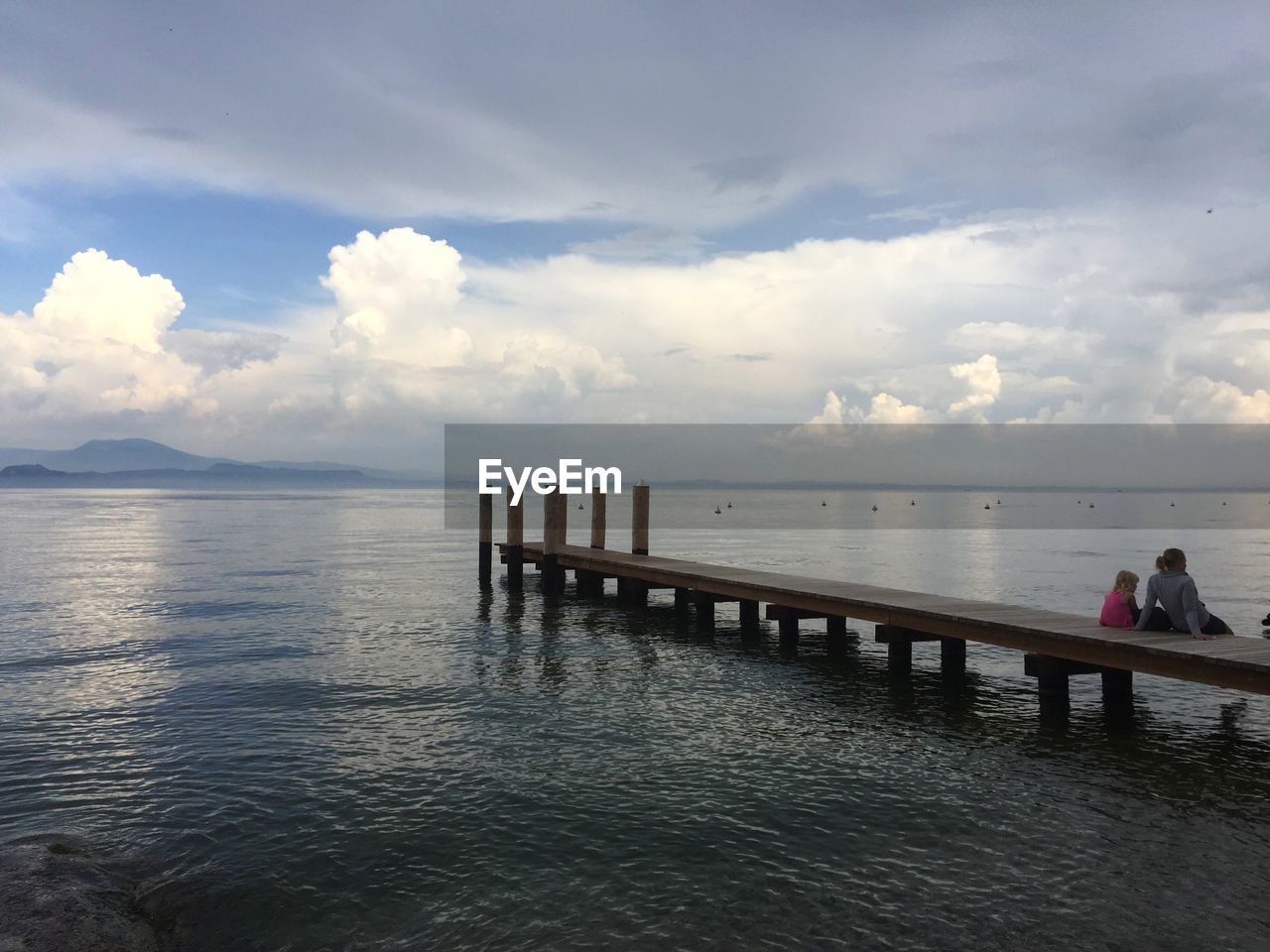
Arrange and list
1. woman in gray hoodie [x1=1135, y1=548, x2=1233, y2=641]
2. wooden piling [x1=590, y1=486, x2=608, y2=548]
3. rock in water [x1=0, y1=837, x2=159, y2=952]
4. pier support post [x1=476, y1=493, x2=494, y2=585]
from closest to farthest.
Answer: rock in water [x1=0, y1=837, x2=159, y2=952]
woman in gray hoodie [x1=1135, y1=548, x2=1233, y2=641]
wooden piling [x1=590, y1=486, x2=608, y2=548]
pier support post [x1=476, y1=493, x2=494, y2=585]

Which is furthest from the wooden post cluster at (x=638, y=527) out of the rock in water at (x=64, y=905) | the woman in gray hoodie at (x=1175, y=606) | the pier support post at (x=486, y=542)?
the rock in water at (x=64, y=905)

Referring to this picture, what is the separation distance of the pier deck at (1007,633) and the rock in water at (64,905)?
11613mm

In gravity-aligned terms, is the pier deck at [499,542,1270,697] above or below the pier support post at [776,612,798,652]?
above

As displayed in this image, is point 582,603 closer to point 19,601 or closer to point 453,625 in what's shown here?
point 453,625

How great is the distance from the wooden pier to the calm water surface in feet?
2.37

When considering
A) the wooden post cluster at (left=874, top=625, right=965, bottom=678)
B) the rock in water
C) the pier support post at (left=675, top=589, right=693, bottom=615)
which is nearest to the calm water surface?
the rock in water

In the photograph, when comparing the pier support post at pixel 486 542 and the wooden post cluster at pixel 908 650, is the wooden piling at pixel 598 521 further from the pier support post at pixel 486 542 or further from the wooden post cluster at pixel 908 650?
the wooden post cluster at pixel 908 650

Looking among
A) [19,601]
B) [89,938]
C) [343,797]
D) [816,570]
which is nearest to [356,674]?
[343,797]

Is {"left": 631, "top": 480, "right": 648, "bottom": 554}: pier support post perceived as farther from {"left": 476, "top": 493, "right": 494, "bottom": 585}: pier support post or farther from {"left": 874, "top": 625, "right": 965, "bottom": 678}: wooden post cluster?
{"left": 874, "top": 625, "right": 965, "bottom": 678}: wooden post cluster

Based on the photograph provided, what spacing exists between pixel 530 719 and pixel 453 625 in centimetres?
978

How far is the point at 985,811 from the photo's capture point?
10016mm

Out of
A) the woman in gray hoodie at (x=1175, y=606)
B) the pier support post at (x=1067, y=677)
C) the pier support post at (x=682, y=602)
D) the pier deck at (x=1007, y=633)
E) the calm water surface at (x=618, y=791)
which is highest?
the woman in gray hoodie at (x=1175, y=606)

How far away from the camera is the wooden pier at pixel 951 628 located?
1198 cm

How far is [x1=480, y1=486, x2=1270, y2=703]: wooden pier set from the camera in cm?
1198
